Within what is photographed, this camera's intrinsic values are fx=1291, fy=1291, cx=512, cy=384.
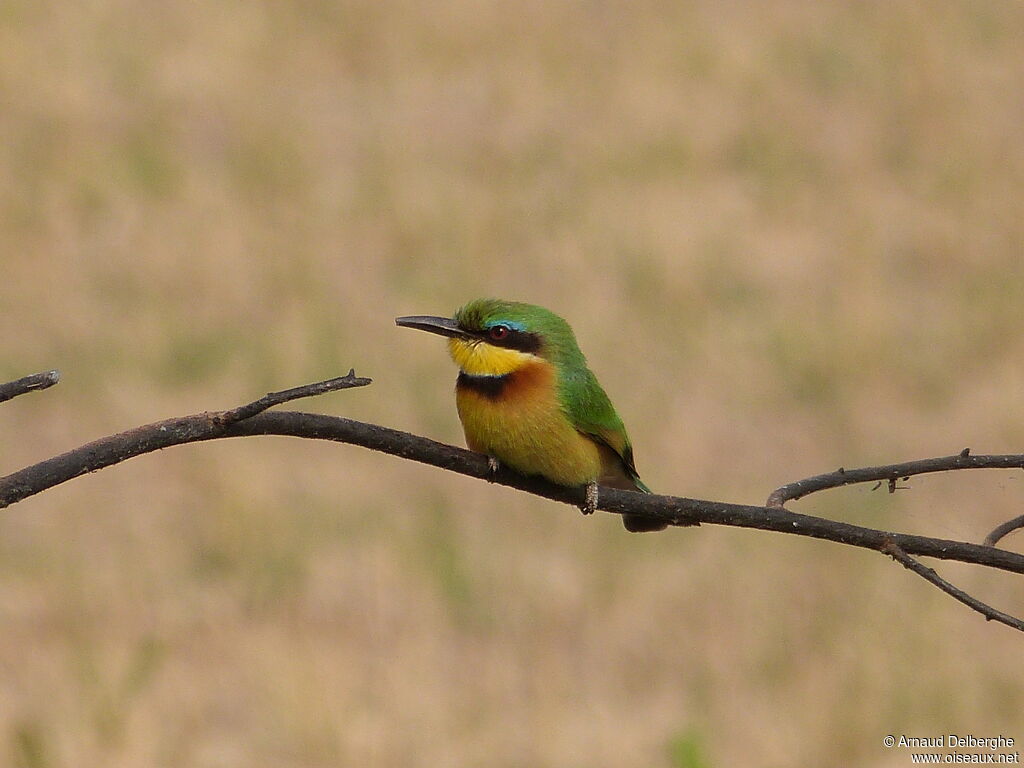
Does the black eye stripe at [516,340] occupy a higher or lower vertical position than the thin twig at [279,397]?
higher

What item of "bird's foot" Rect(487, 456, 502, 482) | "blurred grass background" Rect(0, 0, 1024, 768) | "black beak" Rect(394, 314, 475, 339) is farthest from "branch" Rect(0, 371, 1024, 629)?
"blurred grass background" Rect(0, 0, 1024, 768)

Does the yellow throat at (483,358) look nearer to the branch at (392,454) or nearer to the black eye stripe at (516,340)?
Answer: the black eye stripe at (516,340)

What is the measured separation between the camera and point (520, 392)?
2898 mm

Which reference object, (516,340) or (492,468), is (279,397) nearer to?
(492,468)

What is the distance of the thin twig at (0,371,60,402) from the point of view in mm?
1483

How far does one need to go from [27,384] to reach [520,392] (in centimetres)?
150

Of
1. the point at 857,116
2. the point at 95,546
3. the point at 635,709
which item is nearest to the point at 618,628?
the point at 635,709

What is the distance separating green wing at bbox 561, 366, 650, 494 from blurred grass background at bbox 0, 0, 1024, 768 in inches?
50.4

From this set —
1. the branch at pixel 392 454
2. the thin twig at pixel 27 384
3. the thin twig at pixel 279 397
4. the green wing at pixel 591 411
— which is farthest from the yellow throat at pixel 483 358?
the thin twig at pixel 27 384

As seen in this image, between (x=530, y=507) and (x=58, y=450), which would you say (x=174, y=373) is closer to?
(x=58, y=450)

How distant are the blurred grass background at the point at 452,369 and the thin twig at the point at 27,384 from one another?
2.91 metres

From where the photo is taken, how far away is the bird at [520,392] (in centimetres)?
284

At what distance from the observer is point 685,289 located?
1215 centimetres

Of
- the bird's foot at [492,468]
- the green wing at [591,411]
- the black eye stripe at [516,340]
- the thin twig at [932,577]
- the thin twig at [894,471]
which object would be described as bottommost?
the thin twig at [932,577]
